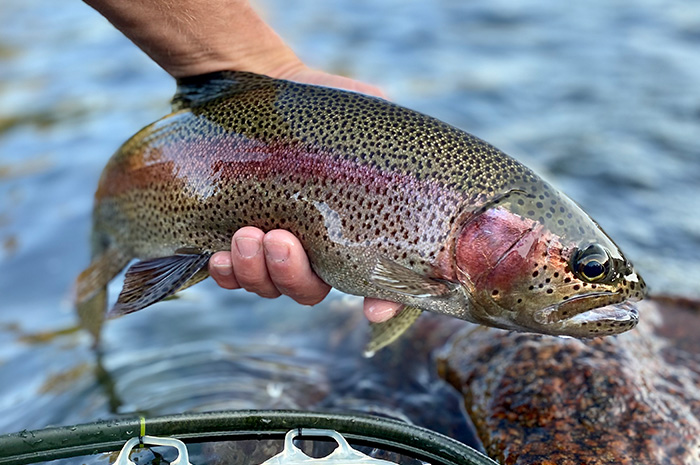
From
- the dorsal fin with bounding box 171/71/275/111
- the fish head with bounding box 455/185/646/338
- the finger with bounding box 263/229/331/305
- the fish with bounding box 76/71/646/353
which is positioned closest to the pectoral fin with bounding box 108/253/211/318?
the fish with bounding box 76/71/646/353

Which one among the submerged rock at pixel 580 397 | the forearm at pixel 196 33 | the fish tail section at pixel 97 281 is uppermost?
the forearm at pixel 196 33

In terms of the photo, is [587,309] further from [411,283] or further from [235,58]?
[235,58]

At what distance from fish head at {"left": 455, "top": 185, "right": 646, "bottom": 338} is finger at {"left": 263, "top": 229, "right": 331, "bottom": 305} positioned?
2.34ft

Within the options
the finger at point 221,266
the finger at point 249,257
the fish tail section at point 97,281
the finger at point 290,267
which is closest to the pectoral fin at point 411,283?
the finger at point 290,267

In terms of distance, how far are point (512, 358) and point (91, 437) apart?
7.23 ft

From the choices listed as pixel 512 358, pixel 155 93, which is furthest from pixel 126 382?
pixel 155 93

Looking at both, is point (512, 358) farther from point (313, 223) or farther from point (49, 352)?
point (49, 352)

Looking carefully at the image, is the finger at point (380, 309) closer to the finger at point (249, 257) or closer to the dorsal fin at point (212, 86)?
the finger at point (249, 257)

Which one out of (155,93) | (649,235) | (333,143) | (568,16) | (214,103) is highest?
(568,16)

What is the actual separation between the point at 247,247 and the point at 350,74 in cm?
826

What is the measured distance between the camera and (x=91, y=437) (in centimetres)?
242

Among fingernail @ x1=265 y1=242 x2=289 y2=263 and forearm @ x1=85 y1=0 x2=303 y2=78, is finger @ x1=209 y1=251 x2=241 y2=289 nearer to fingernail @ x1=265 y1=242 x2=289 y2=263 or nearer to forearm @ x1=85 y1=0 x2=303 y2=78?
fingernail @ x1=265 y1=242 x2=289 y2=263

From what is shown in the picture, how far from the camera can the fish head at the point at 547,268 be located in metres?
2.64

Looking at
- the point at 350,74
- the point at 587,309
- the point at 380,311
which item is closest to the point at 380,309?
the point at 380,311
